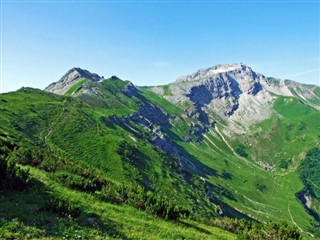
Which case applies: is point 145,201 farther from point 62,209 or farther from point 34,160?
point 34,160

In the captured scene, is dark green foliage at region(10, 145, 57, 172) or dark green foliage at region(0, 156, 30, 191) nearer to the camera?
dark green foliage at region(0, 156, 30, 191)

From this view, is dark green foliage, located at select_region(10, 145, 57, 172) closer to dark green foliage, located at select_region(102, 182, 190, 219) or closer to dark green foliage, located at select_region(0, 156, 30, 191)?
dark green foliage, located at select_region(102, 182, 190, 219)

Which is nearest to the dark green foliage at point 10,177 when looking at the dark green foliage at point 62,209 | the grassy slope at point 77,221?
the grassy slope at point 77,221

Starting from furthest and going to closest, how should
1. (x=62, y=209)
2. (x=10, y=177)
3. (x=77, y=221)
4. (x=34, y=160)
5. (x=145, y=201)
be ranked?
(x=34, y=160) → (x=145, y=201) → (x=10, y=177) → (x=62, y=209) → (x=77, y=221)

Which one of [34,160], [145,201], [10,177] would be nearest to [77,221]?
[10,177]

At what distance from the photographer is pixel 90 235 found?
62.3 feet

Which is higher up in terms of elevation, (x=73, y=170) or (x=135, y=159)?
(x=73, y=170)

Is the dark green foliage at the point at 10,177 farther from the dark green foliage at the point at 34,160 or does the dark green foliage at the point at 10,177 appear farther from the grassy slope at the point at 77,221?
the dark green foliage at the point at 34,160

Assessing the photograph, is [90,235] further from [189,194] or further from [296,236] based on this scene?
[189,194]

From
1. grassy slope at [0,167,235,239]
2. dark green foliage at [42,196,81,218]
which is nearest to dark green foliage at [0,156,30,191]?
grassy slope at [0,167,235,239]

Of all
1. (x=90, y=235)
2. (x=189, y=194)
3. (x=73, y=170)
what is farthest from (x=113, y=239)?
(x=189, y=194)

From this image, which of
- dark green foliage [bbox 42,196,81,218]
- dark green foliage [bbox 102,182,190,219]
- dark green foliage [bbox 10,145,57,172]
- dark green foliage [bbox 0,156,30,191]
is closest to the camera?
dark green foliage [bbox 42,196,81,218]

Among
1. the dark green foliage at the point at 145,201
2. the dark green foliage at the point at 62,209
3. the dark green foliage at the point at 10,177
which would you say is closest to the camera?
the dark green foliage at the point at 62,209

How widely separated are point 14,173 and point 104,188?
10.2 m
